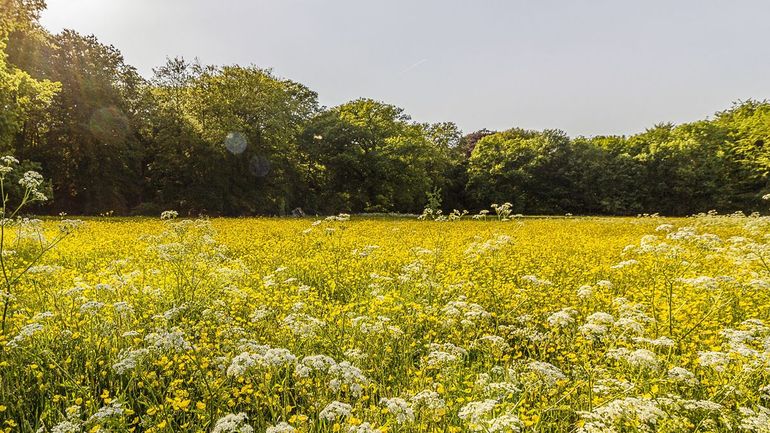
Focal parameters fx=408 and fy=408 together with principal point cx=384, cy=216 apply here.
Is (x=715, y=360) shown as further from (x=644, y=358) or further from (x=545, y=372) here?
(x=545, y=372)

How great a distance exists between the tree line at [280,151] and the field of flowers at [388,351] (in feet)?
60.5

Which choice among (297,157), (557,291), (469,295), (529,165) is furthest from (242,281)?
(529,165)

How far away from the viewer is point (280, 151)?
38.6m

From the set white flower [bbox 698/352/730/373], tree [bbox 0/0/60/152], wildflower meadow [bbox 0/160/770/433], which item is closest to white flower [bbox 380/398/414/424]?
wildflower meadow [bbox 0/160/770/433]

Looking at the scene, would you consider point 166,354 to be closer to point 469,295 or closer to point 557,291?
point 469,295

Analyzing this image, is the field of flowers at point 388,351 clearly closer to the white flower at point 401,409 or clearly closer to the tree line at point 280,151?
the white flower at point 401,409

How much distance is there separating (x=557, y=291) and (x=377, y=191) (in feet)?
139

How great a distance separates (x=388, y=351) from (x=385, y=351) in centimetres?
19

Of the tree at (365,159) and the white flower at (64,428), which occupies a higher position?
the tree at (365,159)

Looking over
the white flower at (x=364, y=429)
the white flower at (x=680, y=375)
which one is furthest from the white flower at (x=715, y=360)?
the white flower at (x=364, y=429)

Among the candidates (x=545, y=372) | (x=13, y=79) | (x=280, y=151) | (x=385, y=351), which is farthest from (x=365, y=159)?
(x=545, y=372)

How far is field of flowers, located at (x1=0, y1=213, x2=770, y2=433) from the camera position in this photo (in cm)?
332

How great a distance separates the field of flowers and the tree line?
1845 cm

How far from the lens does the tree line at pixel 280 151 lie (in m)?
32.4
